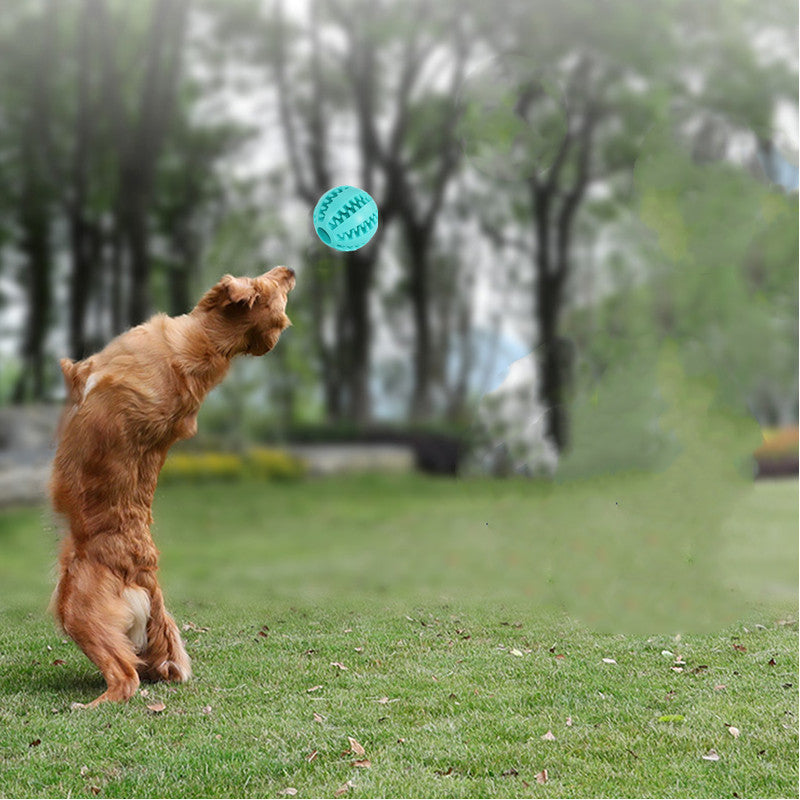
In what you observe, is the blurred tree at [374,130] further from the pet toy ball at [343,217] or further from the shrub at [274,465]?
the pet toy ball at [343,217]

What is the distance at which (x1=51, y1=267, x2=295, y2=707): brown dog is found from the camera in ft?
12.9

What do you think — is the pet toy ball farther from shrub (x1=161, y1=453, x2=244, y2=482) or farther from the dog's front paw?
shrub (x1=161, y1=453, x2=244, y2=482)

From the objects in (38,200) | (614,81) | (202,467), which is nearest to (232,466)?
(202,467)

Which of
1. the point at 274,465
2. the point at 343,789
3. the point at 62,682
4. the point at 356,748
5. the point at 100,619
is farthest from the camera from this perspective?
the point at 274,465

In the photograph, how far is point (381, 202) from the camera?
13172mm

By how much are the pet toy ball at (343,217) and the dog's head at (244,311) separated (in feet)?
1.21

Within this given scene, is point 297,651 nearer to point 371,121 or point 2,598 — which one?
point 2,598

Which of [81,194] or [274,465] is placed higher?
[81,194]

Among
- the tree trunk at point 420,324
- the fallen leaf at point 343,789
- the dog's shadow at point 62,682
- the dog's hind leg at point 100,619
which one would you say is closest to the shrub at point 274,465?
the tree trunk at point 420,324

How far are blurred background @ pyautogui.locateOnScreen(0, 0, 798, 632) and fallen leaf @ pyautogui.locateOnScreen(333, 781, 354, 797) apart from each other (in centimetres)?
809

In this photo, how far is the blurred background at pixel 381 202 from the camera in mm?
11992

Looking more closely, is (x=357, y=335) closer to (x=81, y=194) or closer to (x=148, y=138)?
(x=148, y=138)

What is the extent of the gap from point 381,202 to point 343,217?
9.09 meters

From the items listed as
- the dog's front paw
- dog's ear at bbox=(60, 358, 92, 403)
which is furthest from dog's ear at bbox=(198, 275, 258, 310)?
the dog's front paw
